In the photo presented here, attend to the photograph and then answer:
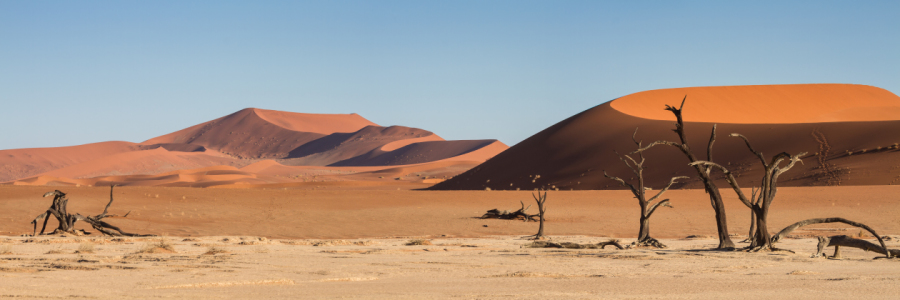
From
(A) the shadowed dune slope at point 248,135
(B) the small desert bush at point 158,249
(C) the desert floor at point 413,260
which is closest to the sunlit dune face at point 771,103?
(C) the desert floor at point 413,260

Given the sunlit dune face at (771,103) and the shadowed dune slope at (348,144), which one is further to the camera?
the shadowed dune slope at (348,144)

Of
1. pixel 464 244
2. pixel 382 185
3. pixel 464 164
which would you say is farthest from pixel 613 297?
pixel 464 164

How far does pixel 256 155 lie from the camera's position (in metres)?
144

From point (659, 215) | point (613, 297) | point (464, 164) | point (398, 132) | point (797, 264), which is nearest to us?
point (613, 297)

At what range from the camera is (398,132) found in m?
151

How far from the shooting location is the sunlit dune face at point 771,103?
223 feet

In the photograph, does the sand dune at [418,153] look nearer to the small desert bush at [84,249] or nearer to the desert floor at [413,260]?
the desert floor at [413,260]

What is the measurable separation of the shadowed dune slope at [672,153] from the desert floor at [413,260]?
15.1 meters

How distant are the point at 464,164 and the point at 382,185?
3348 cm

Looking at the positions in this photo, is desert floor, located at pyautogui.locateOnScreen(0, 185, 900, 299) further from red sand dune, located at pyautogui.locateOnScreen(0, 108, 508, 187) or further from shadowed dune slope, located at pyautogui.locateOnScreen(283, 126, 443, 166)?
shadowed dune slope, located at pyautogui.locateOnScreen(283, 126, 443, 166)

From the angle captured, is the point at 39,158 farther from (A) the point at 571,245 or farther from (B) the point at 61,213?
(A) the point at 571,245

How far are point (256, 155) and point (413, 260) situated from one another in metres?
138

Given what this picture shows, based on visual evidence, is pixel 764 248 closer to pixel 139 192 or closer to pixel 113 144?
pixel 139 192

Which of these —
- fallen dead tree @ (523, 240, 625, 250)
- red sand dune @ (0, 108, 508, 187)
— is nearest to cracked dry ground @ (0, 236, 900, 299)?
fallen dead tree @ (523, 240, 625, 250)
